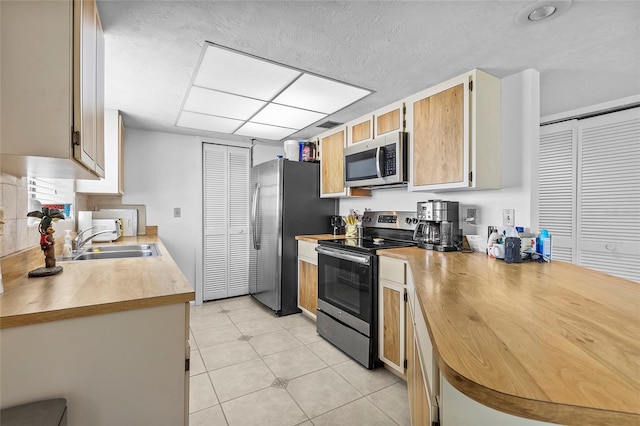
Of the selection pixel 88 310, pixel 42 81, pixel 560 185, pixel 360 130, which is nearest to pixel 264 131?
pixel 360 130

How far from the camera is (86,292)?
1167mm

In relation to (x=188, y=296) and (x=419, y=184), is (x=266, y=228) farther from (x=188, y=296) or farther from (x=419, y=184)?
(x=188, y=296)

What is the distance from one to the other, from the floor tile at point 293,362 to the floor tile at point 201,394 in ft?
1.52

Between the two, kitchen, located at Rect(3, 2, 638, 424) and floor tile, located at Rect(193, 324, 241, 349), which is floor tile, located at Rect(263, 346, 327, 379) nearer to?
floor tile, located at Rect(193, 324, 241, 349)

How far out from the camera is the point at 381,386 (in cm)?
209

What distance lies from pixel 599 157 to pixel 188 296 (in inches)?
148

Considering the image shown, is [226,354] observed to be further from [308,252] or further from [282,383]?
[308,252]

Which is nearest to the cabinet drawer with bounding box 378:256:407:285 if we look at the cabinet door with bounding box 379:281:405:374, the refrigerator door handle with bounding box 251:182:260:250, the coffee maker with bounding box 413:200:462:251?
the cabinet door with bounding box 379:281:405:374

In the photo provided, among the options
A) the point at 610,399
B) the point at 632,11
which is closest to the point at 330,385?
the point at 610,399

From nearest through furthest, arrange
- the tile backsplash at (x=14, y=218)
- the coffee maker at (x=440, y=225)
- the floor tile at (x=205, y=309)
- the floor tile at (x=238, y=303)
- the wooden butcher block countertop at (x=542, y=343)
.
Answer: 1. the wooden butcher block countertop at (x=542, y=343)
2. the tile backsplash at (x=14, y=218)
3. the coffee maker at (x=440, y=225)
4. the floor tile at (x=205, y=309)
5. the floor tile at (x=238, y=303)

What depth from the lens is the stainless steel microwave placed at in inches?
98.3

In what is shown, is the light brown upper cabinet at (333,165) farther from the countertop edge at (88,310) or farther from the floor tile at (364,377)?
the countertop edge at (88,310)

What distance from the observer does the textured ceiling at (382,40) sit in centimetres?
146

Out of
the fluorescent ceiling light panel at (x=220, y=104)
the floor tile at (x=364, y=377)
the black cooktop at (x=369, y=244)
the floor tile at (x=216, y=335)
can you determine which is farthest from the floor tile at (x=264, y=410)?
the fluorescent ceiling light panel at (x=220, y=104)
